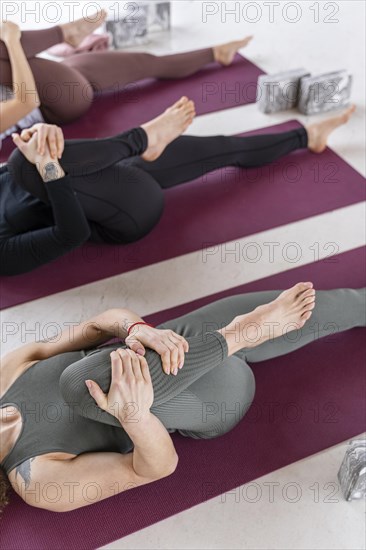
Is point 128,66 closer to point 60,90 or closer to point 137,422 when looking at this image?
point 60,90

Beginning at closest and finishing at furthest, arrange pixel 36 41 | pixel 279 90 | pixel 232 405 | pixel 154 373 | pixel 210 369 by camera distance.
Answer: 1. pixel 154 373
2. pixel 210 369
3. pixel 232 405
4. pixel 36 41
5. pixel 279 90

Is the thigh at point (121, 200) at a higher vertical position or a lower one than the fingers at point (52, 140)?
lower

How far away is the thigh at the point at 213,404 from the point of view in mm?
1615

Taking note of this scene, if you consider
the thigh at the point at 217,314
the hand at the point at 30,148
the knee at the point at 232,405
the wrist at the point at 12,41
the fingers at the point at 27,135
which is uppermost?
the wrist at the point at 12,41

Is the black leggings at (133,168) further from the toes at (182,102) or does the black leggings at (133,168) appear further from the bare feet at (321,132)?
the toes at (182,102)

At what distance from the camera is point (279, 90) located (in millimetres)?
3006

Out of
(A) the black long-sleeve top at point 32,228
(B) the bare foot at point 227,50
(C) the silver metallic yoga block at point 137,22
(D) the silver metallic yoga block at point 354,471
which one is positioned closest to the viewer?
(D) the silver metallic yoga block at point 354,471

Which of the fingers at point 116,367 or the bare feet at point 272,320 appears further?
the bare feet at point 272,320

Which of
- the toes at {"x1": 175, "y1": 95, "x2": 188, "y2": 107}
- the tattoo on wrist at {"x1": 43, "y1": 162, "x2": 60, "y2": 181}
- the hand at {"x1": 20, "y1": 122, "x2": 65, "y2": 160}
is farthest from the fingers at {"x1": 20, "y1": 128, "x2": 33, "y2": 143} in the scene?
the toes at {"x1": 175, "y1": 95, "x2": 188, "y2": 107}

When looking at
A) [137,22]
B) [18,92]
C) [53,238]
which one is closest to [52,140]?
[53,238]

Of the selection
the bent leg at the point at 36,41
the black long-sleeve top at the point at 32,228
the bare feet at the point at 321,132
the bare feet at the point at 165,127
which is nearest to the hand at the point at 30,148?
the black long-sleeve top at the point at 32,228

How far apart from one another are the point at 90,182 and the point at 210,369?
34.3 inches

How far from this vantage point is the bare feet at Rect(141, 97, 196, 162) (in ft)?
7.64

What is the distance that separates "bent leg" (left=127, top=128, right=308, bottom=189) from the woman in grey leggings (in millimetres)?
787
